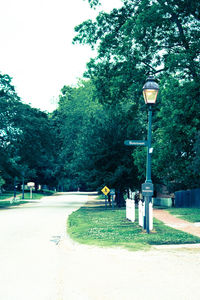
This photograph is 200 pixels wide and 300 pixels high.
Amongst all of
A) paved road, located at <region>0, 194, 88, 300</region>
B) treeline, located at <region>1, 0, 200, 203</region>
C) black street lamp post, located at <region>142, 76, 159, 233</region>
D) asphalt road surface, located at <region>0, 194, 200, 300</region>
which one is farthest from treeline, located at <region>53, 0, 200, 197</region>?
asphalt road surface, located at <region>0, 194, 200, 300</region>

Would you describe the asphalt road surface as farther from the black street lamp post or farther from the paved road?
the black street lamp post

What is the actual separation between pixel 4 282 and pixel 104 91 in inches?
886

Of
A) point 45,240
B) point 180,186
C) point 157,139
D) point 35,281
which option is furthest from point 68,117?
point 35,281

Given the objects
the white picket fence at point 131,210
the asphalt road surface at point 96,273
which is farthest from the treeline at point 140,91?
the asphalt road surface at point 96,273

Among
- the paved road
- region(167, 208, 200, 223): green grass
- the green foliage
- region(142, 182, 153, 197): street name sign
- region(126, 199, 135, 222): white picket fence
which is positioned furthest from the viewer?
the green foliage

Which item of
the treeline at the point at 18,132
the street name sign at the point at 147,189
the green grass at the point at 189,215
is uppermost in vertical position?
the treeline at the point at 18,132

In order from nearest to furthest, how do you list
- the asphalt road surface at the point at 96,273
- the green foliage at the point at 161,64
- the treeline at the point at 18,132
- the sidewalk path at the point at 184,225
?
the asphalt road surface at the point at 96,273
the sidewalk path at the point at 184,225
the green foliage at the point at 161,64
the treeline at the point at 18,132

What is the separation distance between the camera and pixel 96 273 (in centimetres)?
834

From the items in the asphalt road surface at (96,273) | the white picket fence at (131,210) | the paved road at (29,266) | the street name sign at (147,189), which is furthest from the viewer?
the white picket fence at (131,210)

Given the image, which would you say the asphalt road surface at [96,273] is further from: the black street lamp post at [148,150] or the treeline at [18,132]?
the treeline at [18,132]

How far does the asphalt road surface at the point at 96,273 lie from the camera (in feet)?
22.4

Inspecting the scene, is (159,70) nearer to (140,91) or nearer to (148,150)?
(140,91)

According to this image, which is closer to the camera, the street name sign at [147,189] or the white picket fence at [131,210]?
the street name sign at [147,189]

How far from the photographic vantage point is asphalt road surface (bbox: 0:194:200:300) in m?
6.83
